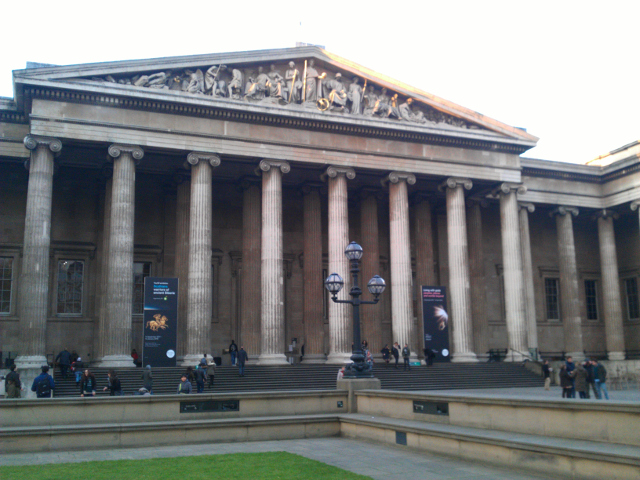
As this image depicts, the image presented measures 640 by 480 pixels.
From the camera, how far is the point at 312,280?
34344 mm

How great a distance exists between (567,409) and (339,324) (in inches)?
802

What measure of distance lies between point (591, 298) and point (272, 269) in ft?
85.9

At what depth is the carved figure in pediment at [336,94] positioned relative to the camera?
3234 centimetres

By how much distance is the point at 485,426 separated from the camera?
12.9 metres

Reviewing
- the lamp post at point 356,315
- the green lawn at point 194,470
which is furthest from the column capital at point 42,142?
the green lawn at point 194,470

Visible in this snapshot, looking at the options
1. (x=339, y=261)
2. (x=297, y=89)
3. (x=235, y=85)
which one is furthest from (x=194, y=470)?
(x=297, y=89)

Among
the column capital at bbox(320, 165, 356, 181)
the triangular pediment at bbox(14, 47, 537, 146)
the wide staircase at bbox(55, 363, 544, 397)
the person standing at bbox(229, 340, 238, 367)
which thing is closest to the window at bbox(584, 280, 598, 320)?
the triangular pediment at bbox(14, 47, 537, 146)

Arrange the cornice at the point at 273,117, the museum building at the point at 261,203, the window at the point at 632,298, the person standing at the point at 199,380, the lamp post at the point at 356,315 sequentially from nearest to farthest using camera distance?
the lamp post at the point at 356,315 → the person standing at the point at 199,380 → the cornice at the point at 273,117 → the museum building at the point at 261,203 → the window at the point at 632,298

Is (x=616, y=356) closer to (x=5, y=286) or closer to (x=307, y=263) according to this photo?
(x=307, y=263)

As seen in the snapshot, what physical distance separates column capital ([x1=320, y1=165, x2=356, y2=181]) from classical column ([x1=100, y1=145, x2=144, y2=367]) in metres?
9.07

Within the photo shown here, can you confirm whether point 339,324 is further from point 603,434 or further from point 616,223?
point 616,223

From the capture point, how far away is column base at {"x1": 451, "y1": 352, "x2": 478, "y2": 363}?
1294 inches

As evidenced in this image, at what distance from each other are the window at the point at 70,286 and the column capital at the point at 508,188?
898 inches

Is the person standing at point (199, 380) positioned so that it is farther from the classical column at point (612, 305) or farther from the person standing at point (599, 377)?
the classical column at point (612, 305)
